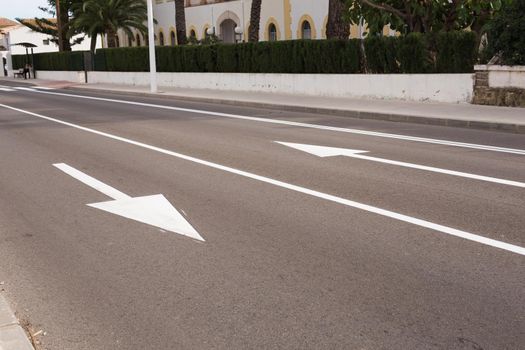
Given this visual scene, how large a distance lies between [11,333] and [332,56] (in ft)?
70.1

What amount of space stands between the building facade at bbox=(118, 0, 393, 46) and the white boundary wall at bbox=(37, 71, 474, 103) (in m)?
7.05

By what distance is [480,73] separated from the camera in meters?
17.5

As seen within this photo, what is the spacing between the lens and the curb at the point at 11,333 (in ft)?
12.1

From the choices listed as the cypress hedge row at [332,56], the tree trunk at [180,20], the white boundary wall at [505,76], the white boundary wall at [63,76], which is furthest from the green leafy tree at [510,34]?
the white boundary wall at [63,76]

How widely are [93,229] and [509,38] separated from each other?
13.8 m

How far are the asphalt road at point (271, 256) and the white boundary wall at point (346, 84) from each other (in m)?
8.40

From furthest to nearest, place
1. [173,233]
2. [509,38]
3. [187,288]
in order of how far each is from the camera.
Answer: [509,38] → [173,233] → [187,288]

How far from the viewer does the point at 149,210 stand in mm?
7055

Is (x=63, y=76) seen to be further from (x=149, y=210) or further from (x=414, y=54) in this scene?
(x=149, y=210)

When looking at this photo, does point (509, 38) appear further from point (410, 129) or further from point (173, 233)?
point (173, 233)

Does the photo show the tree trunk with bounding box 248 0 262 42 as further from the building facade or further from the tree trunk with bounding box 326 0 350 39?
the tree trunk with bounding box 326 0 350 39

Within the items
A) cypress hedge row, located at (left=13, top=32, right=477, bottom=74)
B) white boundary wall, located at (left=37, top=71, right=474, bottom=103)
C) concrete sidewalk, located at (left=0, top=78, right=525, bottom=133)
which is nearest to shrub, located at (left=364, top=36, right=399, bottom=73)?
cypress hedge row, located at (left=13, top=32, right=477, bottom=74)

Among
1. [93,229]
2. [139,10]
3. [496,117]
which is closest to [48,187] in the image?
[93,229]

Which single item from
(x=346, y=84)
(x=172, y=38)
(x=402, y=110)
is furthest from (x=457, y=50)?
(x=172, y=38)
